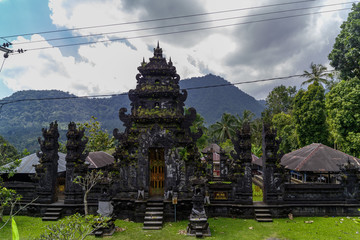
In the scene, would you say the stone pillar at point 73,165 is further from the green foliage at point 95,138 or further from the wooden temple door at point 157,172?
the green foliage at point 95,138

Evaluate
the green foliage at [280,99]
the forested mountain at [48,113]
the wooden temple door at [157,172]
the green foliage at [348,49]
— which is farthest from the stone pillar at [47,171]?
the forested mountain at [48,113]

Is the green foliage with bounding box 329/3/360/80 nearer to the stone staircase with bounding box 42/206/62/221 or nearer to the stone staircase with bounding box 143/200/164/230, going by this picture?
the stone staircase with bounding box 143/200/164/230

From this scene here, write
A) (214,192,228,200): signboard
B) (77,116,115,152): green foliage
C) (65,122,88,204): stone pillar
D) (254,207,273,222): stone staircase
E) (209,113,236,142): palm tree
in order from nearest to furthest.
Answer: (254,207,273,222): stone staircase
(214,192,228,200): signboard
(65,122,88,204): stone pillar
(77,116,115,152): green foliage
(209,113,236,142): palm tree

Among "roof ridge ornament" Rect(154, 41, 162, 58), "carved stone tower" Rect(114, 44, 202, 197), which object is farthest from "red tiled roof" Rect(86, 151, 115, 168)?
"roof ridge ornament" Rect(154, 41, 162, 58)

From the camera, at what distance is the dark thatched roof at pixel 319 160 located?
53.8 feet

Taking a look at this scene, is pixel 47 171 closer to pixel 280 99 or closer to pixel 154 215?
pixel 154 215

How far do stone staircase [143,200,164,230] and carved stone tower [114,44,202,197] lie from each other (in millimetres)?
802

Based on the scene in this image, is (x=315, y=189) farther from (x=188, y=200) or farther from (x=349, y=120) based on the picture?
(x=349, y=120)

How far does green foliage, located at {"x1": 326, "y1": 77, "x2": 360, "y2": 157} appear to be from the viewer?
63.7ft

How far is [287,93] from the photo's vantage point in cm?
5119

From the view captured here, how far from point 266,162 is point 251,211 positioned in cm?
309

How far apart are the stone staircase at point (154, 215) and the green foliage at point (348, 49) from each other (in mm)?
22722

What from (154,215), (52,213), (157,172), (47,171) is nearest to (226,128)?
(157,172)

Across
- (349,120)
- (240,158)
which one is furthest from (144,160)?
(349,120)
